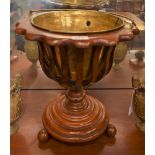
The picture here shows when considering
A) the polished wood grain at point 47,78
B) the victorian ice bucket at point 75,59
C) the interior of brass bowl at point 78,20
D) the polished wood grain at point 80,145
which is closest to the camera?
the victorian ice bucket at point 75,59

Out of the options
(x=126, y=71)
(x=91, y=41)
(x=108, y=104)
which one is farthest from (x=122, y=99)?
(x=91, y=41)

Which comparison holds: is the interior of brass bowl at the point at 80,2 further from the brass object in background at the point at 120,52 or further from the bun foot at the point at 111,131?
the bun foot at the point at 111,131

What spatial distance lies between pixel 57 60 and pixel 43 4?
506 mm

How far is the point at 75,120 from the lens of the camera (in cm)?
61

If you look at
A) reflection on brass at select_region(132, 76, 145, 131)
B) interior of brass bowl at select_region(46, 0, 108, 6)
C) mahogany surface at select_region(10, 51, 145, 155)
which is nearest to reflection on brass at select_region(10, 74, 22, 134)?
mahogany surface at select_region(10, 51, 145, 155)

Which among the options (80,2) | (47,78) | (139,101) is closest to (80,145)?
(139,101)

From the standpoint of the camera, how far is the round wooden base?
1.94ft

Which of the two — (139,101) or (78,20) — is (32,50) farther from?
(139,101)

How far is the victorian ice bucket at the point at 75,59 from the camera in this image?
18.3 inches

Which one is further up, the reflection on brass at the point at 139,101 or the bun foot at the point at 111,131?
the reflection on brass at the point at 139,101

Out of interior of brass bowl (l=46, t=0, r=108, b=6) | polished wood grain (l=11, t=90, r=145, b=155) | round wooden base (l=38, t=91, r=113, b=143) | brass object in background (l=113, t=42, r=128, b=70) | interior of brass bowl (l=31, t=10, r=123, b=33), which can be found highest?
interior of brass bowl (l=46, t=0, r=108, b=6)

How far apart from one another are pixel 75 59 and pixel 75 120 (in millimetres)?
187

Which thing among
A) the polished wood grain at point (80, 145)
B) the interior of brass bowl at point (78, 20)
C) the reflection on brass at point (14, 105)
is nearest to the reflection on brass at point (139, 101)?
the polished wood grain at point (80, 145)

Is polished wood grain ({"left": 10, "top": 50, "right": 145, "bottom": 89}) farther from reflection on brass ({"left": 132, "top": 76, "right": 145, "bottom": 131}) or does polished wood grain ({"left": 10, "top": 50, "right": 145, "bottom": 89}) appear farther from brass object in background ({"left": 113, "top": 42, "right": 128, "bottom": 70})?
reflection on brass ({"left": 132, "top": 76, "right": 145, "bottom": 131})
